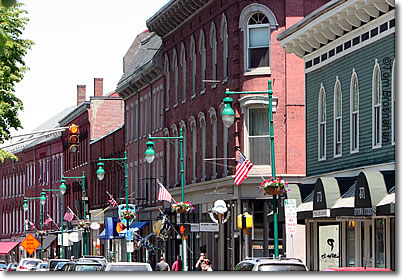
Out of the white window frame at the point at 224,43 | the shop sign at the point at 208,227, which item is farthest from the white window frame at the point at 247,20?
the shop sign at the point at 208,227

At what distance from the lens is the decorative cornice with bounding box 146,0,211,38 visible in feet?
176

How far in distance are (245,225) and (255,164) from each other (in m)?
13.3

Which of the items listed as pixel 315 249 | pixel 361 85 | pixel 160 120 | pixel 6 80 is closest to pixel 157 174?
pixel 160 120

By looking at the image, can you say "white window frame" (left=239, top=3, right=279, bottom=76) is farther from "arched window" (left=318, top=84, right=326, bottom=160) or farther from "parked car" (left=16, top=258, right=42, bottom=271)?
"parked car" (left=16, top=258, right=42, bottom=271)

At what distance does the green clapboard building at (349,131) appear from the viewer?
29.4 m

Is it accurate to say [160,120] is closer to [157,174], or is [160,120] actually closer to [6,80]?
[157,174]

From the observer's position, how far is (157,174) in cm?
6397

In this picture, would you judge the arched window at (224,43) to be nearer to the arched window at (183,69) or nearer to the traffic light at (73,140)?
the arched window at (183,69)

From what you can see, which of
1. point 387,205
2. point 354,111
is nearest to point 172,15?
point 354,111

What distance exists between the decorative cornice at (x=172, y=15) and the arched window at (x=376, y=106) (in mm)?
21927

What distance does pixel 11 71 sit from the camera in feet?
141

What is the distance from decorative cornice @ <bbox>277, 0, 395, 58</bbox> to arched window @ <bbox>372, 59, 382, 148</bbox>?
1712 millimetres

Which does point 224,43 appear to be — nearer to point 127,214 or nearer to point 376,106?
point 127,214

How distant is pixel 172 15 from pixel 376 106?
90.8ft
